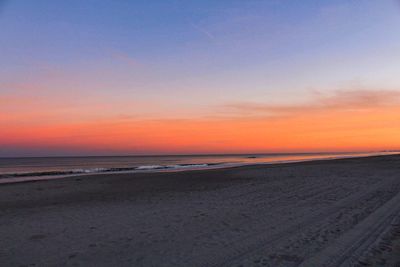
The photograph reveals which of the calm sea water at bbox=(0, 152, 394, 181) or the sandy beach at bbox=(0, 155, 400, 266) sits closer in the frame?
the sandy beach at bbox=(0, 155, 400, 266)

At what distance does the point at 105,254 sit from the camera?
629 centimetres

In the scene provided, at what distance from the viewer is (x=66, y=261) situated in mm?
5914

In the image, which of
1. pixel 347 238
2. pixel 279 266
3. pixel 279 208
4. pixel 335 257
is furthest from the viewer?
pixel 279 208

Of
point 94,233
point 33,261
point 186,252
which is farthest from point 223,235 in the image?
point 33,261

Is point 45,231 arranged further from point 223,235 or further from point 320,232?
point 320,232

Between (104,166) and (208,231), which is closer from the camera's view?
(208,231)

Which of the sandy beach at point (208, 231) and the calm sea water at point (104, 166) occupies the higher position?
the sandy beach at point (208, 231)

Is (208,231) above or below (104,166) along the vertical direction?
above

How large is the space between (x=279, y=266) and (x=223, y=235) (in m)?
2.22

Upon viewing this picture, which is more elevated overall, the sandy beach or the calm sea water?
the sandy beach

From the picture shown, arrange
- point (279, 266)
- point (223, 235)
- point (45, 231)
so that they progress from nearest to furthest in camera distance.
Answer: point (279, 266), point (223, 235), point (45, 231)

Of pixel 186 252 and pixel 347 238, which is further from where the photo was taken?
pixel 347 238

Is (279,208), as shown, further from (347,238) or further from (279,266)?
(279,266)

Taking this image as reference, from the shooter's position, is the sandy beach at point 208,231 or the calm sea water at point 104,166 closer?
the sandy beach at point 208,231
